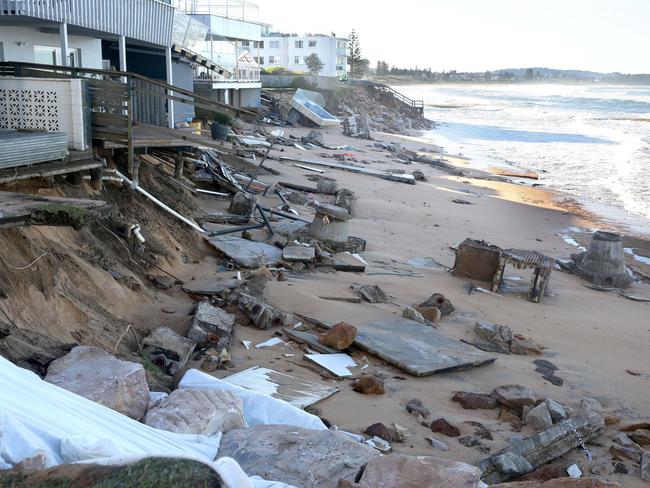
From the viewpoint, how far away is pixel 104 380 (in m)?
5.21

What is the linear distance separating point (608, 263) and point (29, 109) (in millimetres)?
10912

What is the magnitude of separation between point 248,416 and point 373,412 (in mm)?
1498

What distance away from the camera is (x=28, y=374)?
4.79 meters

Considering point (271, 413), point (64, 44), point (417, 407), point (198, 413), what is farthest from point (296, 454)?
point (64, 44)

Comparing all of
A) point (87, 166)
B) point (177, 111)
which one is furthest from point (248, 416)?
point (177, 111)

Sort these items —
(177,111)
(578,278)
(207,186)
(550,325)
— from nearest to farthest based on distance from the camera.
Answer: (550,325) < (578,278) < (207,186) < (177,111)

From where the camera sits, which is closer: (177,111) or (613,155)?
(177,111)

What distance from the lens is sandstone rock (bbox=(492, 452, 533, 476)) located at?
556cm

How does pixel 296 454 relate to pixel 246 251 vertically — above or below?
above

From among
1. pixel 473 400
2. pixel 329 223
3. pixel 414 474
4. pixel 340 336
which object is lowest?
pixel 473 400

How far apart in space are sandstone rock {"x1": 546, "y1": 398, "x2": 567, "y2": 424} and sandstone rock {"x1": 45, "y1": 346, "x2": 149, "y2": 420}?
4.04m

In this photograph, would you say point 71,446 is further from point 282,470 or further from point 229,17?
point 229,17

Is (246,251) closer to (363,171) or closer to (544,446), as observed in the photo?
(544,446)

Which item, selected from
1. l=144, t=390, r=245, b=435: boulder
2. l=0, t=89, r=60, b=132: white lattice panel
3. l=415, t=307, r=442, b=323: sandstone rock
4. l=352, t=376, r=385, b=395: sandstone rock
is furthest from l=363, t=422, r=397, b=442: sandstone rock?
l=0, t=89, r=60, b=132: white lattice panel
